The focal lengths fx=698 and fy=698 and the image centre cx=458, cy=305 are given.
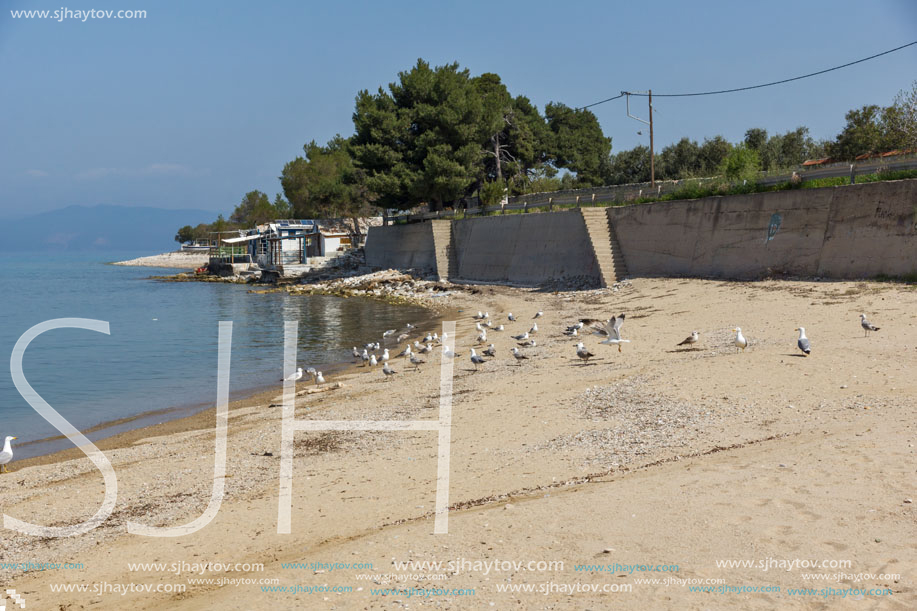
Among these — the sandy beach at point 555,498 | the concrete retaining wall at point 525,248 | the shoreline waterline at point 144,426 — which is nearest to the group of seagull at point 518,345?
the sandy beach at point 555,498

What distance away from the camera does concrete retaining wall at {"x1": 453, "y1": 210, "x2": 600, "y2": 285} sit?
1330 inches

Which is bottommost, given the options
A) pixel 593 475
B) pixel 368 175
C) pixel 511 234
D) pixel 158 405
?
pixel 158 405

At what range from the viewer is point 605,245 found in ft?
104

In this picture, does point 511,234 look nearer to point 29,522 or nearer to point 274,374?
point 274,374

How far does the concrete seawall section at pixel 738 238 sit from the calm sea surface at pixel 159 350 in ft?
24.9

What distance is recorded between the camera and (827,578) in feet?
16.3

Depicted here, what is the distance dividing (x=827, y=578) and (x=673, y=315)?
15934 mm

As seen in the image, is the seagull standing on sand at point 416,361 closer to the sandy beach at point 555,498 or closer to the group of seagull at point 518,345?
the group of seagull at point 518,345

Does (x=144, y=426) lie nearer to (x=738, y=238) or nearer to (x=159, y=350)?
(x=159, y=350)

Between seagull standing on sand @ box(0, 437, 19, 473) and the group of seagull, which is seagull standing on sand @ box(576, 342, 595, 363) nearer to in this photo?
the group of seagull

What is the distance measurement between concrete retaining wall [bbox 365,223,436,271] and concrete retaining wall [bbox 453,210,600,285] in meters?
3.16

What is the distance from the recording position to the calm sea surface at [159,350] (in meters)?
17.2

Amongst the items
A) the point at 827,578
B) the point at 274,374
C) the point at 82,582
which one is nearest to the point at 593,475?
the point at 827,578

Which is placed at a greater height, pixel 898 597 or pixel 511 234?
pixel 511 234
